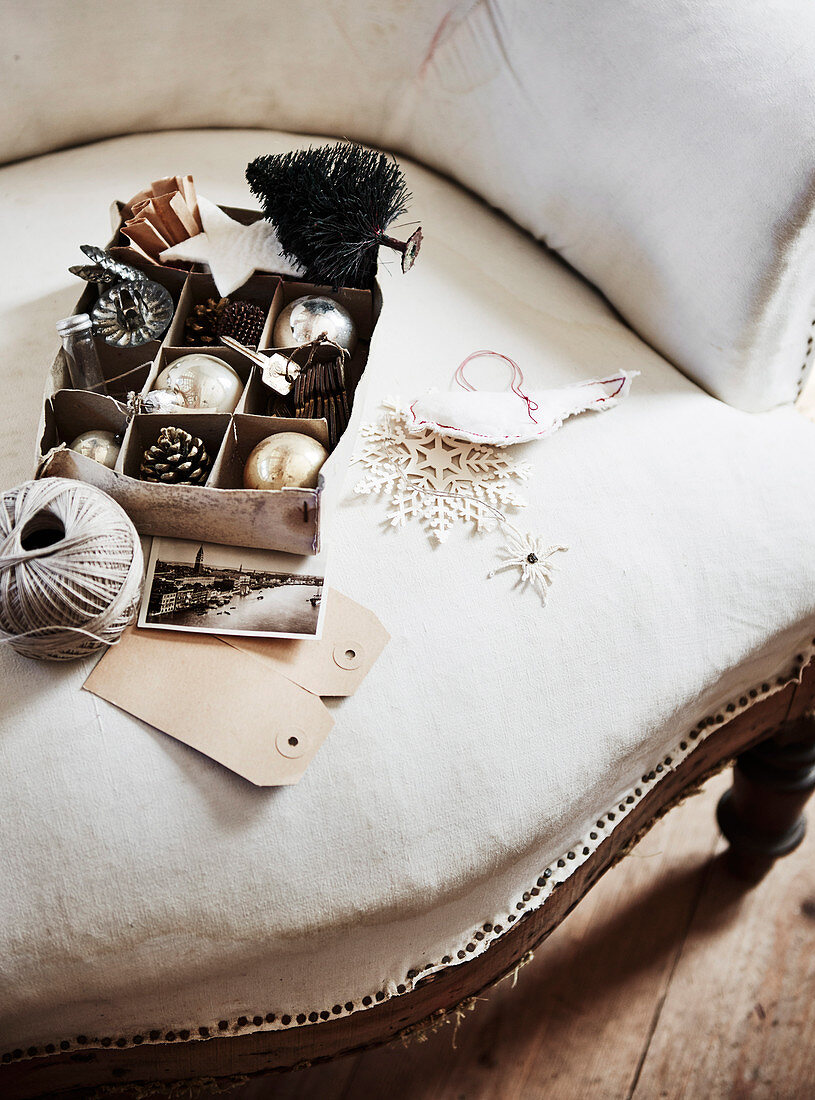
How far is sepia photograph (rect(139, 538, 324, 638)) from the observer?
537 millimetres

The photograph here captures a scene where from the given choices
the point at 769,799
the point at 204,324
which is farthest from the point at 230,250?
the point at 769,799

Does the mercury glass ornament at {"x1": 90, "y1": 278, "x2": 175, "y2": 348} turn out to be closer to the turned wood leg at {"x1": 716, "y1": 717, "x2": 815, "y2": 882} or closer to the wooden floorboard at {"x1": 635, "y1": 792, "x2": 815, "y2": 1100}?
the turned wood leg at {"x1": 716, "y1": 717, "x2": 815, "y2": 882}

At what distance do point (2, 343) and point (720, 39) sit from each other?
0.61 m

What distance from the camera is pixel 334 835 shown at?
0.49 m

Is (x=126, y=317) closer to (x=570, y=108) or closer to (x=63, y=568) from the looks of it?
(x=63, y=568)

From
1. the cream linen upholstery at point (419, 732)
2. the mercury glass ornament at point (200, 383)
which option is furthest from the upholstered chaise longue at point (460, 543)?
the mercury glass ornament at point (200, 383)

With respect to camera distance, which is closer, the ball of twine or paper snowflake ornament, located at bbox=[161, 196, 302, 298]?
the ball of twine

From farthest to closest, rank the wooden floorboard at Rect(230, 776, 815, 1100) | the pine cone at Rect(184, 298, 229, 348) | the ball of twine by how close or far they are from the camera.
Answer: the wooden floorboard at Rect(230, 776, 815, 1100), the pine cone at Rect(184, 298, 229, 348), the ball of twine

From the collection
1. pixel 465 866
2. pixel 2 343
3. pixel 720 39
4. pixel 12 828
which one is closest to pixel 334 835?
pixel 465 866

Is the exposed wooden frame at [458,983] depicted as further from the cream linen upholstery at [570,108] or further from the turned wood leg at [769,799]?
the cream linen upholstery at [570,108]

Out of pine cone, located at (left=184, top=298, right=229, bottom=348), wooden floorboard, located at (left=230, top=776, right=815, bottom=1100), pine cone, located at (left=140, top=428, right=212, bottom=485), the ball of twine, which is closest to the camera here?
the ball of twine

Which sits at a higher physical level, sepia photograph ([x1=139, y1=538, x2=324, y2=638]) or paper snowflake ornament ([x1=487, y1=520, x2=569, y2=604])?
paper snowflake ornament ([x1=487, y1=520, x2=569, y2=604])

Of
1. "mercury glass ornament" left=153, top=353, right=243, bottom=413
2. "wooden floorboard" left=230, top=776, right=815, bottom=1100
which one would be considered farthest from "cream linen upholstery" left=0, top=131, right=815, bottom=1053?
"wooden floorboard" left=230, top=776, right=815, bottom=1100

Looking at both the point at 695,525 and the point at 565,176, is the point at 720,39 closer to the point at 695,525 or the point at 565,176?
the point at 565,176
